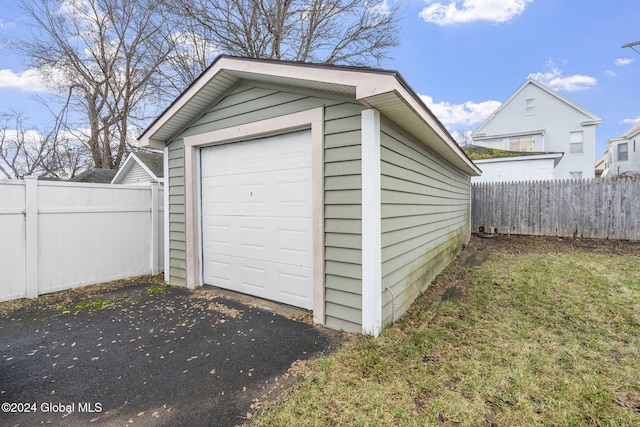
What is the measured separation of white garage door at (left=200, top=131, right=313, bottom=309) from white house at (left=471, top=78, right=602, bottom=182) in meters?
17.2

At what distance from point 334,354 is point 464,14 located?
552 inches

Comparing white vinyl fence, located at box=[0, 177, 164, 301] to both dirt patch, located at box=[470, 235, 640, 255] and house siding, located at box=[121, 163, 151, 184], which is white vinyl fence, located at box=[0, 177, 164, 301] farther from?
dirt patch, located at box=[470, 235, 640, 255]

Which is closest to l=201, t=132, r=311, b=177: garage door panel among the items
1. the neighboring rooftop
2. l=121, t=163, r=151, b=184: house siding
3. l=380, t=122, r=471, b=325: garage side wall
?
l=380, t=122, r=471, b=325: garage side wall

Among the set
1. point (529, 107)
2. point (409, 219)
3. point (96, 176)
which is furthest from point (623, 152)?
point (96, 176)

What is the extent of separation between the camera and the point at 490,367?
8.14 ft

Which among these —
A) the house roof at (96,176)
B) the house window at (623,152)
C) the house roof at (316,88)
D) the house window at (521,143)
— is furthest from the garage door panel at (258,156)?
the house window at (623,152)

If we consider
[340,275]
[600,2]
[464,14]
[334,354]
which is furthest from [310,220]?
[600,2]

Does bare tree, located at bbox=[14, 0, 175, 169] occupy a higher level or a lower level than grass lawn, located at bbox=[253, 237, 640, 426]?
higher

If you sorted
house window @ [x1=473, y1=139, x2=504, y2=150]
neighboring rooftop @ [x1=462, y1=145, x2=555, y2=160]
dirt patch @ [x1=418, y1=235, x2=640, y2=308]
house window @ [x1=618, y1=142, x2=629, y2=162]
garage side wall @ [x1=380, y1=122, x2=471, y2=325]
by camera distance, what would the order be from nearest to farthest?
1. garage side wall @ [x1=380, y1=122, x2=471, y2=325]
2. dirt patch @ [x1=418, y1=235, x2=640, y2=308]
3. neighboring rooftop @ [x1=462, y1=145, x2=555, y2=160]
4. house window @ [x1=473, y1=139, x2=504, y2=150]
5. house window @ [x1=618, y1=142, x2=629, y2=162]

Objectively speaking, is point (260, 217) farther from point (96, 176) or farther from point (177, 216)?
point (96, 176)

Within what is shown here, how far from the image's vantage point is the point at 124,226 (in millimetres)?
5562

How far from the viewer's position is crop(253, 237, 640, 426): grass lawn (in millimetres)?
1946

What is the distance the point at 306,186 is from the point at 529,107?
19.4 meters

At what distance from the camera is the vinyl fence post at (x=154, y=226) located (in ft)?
19.4
